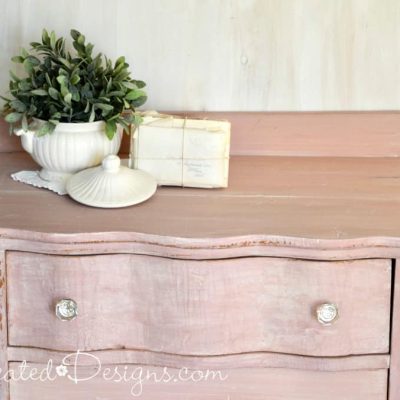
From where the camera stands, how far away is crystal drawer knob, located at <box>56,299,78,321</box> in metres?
1.12

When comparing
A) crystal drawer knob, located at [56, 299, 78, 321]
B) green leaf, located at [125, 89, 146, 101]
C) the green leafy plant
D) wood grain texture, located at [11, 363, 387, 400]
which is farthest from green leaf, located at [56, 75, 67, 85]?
wood grain texture, located at [11, 363, 387, 400]

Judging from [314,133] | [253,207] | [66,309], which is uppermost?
[314,133]

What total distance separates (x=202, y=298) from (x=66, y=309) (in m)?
0.20

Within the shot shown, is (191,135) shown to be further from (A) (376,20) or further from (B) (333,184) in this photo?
(A) (376,20)

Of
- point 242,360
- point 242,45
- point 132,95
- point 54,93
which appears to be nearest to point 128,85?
point 132,95

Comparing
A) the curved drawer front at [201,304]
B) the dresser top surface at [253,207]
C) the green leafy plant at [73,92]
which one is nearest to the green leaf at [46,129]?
the green leafy plant at [73,92]

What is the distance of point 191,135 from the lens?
124 centimetres

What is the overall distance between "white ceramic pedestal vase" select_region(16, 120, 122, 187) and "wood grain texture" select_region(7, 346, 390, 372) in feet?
1.02

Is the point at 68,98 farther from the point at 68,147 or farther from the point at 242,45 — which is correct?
the point at 242,45

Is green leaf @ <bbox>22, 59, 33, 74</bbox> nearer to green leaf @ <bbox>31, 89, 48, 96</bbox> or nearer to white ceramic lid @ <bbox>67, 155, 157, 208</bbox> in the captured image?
green leaf @ <bbox>31, 89, 48, 96</bbox>

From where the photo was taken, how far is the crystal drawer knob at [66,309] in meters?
1.12

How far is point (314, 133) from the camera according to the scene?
1420mm

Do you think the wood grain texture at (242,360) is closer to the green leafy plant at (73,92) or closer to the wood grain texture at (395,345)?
the wood grain texture at (395,345)

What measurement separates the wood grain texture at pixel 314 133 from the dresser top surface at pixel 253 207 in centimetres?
5
